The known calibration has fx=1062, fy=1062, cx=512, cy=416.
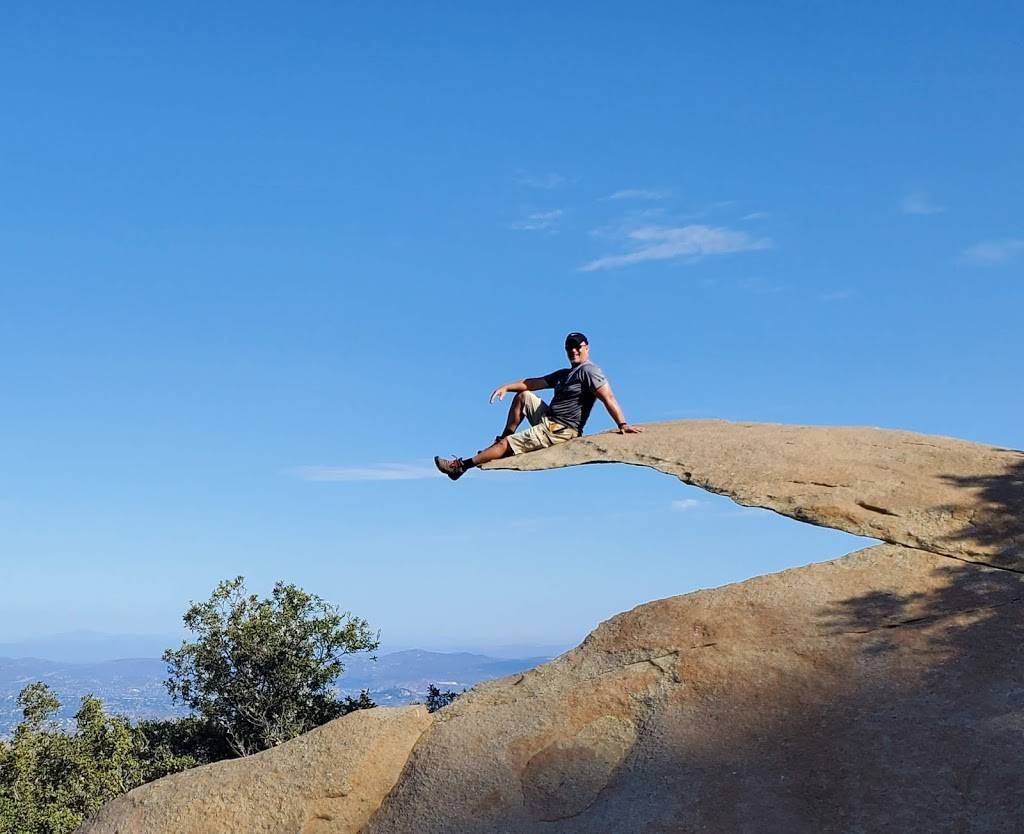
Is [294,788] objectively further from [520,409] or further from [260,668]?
[260,668]

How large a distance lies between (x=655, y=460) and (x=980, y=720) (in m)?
5.35

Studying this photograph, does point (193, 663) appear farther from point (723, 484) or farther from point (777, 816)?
point (777, 816)

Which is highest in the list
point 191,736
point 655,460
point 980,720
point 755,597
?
point 655,460

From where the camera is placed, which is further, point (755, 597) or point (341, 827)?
point (755, 597)

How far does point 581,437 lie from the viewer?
1524 centimetres

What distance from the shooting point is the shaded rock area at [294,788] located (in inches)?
409

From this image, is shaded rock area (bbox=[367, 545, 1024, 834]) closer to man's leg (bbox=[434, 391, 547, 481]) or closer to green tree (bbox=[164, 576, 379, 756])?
man's leg (bbox=[434, 391, 547, 481])

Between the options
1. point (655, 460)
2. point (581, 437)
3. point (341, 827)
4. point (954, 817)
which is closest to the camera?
point (954, 817)

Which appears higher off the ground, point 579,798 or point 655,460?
point 655,460

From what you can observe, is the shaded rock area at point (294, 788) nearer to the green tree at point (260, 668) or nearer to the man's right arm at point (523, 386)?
the man's right arm at point (523, 386)

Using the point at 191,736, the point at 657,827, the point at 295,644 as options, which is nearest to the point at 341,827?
the point at 657,827

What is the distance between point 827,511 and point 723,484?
130 centimetres

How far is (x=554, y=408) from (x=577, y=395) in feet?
Answer: 1.30

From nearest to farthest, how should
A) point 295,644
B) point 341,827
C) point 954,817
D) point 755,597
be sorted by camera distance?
point 954,817 < point 341,827 < point 755,597 < point 295,644
